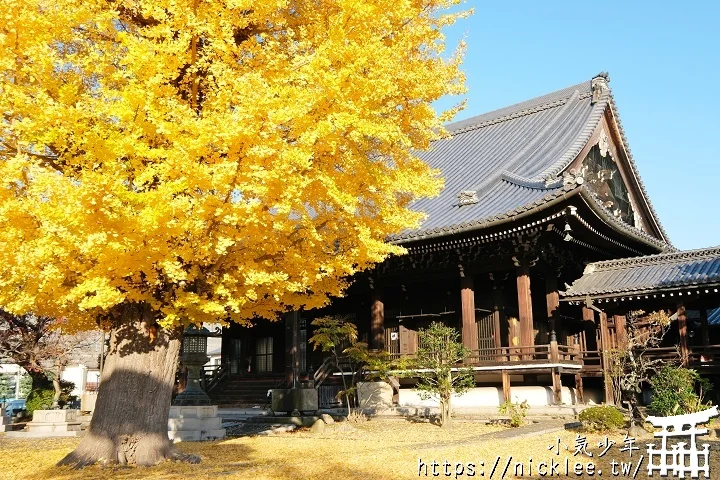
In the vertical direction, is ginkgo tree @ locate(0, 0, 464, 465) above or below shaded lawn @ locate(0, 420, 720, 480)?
above

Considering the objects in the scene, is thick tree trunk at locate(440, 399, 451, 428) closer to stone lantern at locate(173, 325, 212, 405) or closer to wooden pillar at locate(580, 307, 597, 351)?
stone lantern at locate(173, 325, 212, 405)

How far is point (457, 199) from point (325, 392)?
812 centimetres

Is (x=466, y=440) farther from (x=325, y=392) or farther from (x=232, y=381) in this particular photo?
(x=232, y=381)

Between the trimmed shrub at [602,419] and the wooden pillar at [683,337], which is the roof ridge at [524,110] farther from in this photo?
the trimmed shrub at [602,419]

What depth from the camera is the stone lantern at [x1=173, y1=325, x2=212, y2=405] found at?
14789 millimetres

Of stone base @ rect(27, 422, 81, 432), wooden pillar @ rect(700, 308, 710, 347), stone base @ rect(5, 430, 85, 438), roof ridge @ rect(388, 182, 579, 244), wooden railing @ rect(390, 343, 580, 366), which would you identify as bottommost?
stone base @ rect(5, 430, 85, 438)

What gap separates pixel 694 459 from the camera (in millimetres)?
8242

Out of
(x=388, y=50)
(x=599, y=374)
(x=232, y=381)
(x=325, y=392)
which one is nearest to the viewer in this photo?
(x=388, y=50)

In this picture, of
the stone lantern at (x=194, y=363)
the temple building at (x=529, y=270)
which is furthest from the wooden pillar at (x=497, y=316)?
the stone lantern at (x=194, y=363)

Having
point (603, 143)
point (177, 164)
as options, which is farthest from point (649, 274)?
point (177, 164)

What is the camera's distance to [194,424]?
14.0m

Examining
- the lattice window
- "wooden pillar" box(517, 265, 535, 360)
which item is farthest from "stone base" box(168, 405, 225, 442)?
the lattice window

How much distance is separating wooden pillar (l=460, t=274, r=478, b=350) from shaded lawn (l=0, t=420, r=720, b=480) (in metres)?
4.36

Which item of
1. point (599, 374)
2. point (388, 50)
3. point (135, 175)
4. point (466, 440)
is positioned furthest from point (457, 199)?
point (135, 175)
